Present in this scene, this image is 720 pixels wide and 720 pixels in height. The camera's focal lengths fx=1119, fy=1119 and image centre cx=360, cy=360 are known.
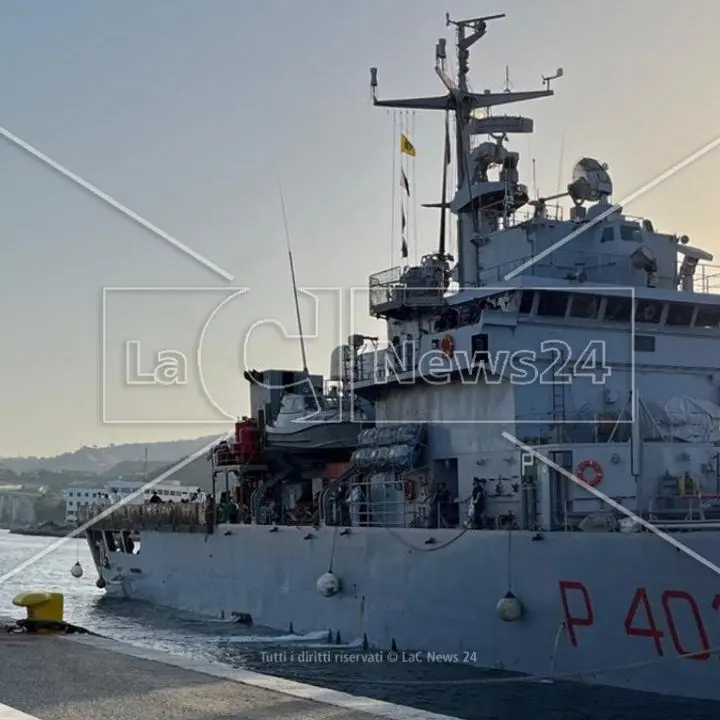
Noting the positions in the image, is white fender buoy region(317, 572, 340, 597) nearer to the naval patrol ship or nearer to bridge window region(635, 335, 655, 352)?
the naval patrol ship

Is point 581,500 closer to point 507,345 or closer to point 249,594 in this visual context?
point 507,345

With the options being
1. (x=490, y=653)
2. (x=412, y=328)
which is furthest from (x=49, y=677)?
(x=412, y=328)

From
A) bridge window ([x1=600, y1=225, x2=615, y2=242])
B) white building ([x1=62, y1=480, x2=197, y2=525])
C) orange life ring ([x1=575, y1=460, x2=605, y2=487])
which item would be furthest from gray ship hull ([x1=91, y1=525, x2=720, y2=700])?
white building ([x1=62, y1=480, x2=197, y2=525])

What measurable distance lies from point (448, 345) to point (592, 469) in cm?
397

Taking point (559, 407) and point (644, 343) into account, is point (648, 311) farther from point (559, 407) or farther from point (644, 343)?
point (559, 407)

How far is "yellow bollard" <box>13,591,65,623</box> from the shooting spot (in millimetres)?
13531

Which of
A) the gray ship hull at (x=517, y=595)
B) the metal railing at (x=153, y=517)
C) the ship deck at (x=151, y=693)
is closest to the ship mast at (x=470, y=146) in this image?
the gray ship hull at (x=517, y=595)

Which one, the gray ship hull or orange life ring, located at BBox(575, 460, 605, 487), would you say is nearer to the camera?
the gray ship hull

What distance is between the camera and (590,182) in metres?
20.6

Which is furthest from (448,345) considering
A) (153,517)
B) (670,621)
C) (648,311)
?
(153,517)

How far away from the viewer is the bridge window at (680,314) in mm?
19234

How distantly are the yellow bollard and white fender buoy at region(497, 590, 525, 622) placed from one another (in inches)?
241

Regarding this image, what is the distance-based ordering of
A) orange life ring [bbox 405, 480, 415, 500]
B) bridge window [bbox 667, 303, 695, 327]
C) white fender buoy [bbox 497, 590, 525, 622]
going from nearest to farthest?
white fender buoy [bbox 497, 590, 525, 622] < bridge window [bbox 667, 303, 695, 327] < orange life ring [bbox 405, 480, 415, 500]

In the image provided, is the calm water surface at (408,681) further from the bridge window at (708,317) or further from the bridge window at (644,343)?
the bridge window at (708,317)
